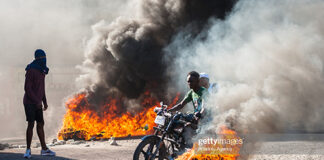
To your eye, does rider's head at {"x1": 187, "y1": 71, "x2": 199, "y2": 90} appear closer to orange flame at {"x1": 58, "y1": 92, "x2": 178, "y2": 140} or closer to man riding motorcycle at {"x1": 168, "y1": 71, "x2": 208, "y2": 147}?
man riding motorcycle at {"x1": 168, "y1": 71, "x2": 208, "y2": 147}

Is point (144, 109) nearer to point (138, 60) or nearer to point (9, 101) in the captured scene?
point (138, 60)

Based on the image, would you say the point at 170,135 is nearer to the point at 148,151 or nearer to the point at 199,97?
the point at 148,151

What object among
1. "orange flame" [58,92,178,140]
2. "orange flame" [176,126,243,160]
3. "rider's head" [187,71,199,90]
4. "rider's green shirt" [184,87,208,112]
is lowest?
Result: "orange flame" [176,126,243,160]

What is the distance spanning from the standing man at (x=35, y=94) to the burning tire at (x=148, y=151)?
3036mm

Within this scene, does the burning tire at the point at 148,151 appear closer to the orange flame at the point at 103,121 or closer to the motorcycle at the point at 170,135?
the motorcycle at the point at 170,135

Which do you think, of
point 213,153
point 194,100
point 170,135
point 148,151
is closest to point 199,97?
point 194,100

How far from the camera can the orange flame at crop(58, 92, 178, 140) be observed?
54.5 feet

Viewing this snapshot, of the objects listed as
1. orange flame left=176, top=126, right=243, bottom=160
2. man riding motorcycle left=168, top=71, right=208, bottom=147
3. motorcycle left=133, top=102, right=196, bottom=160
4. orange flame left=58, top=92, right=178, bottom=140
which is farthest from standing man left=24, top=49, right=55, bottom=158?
orange flame left=58, top=92, right=178, bottom=140

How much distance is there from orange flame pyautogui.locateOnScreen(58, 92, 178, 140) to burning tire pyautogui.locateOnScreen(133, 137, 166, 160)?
10768 millimetres

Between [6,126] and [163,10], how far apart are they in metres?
58.5

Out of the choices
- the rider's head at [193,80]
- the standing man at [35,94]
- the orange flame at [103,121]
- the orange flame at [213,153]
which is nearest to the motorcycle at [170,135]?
the orange flame at [213,153]

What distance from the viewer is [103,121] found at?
19312 millimetres

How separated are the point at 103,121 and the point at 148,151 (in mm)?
14817

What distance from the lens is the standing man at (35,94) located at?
6715 mm
